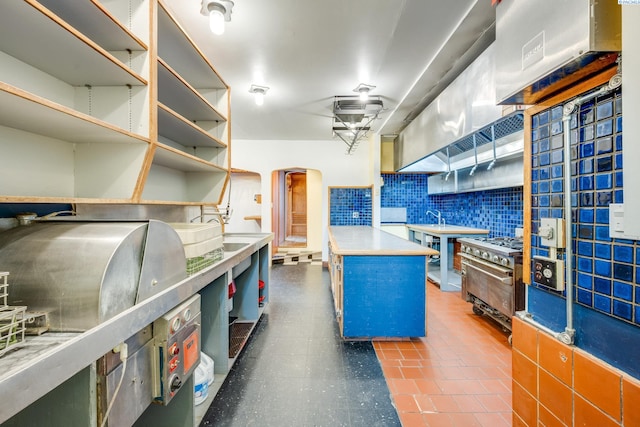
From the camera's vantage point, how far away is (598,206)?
973 millimetres

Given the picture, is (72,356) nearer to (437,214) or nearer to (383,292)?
(383,292)

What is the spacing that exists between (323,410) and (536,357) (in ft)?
4.19

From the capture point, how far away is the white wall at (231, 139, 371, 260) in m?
5.82

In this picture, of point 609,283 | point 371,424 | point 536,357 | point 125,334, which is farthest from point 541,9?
point 371,424

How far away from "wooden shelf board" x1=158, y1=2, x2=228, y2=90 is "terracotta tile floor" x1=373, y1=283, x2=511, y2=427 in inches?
118

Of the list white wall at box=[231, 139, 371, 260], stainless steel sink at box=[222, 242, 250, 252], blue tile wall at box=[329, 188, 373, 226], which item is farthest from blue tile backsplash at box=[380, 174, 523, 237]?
stainless steel sink at box=[222, 242, 250, 252]

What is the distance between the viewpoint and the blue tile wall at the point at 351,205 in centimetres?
576

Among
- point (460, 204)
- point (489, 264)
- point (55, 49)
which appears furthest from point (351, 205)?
point (55, 49)

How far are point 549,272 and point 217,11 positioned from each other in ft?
8.18

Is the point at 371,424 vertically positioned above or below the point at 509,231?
below

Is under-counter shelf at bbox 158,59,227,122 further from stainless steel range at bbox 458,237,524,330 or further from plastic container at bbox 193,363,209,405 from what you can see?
stainless steel range at bbox 458,237,524,330

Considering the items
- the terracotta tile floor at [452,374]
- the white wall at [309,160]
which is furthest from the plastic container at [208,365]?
the white wall at [309,160]

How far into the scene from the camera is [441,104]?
3184 millimetres

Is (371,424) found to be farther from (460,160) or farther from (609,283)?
(460,160)
